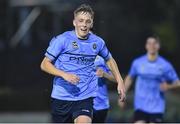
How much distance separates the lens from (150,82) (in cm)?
1264

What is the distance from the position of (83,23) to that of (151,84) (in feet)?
13.0

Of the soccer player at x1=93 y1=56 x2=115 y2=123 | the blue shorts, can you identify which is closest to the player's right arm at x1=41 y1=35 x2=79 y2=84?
the blue shorts

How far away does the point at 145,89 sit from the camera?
1265cm

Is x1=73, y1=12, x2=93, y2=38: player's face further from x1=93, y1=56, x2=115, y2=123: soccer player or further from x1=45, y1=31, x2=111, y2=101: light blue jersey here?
x1=93, y1=56, x2=115, y2=123: soccer player

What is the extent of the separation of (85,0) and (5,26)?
13100 millimetres

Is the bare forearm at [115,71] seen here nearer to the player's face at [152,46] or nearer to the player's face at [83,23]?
the player's face at [83,23]

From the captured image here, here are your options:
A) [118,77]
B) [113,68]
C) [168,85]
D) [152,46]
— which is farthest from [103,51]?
[168,85]

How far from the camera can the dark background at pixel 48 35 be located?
2208cm

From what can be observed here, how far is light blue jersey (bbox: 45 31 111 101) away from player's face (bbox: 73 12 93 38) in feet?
0.34

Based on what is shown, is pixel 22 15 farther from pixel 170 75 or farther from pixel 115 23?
pixel 170 75

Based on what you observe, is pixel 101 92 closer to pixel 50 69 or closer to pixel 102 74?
pixel 102 74

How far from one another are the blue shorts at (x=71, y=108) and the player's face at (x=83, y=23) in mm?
787

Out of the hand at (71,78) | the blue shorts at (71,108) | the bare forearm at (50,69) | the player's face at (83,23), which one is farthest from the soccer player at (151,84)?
the hand at (71,78)

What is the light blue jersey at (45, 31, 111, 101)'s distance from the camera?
29.6ft
